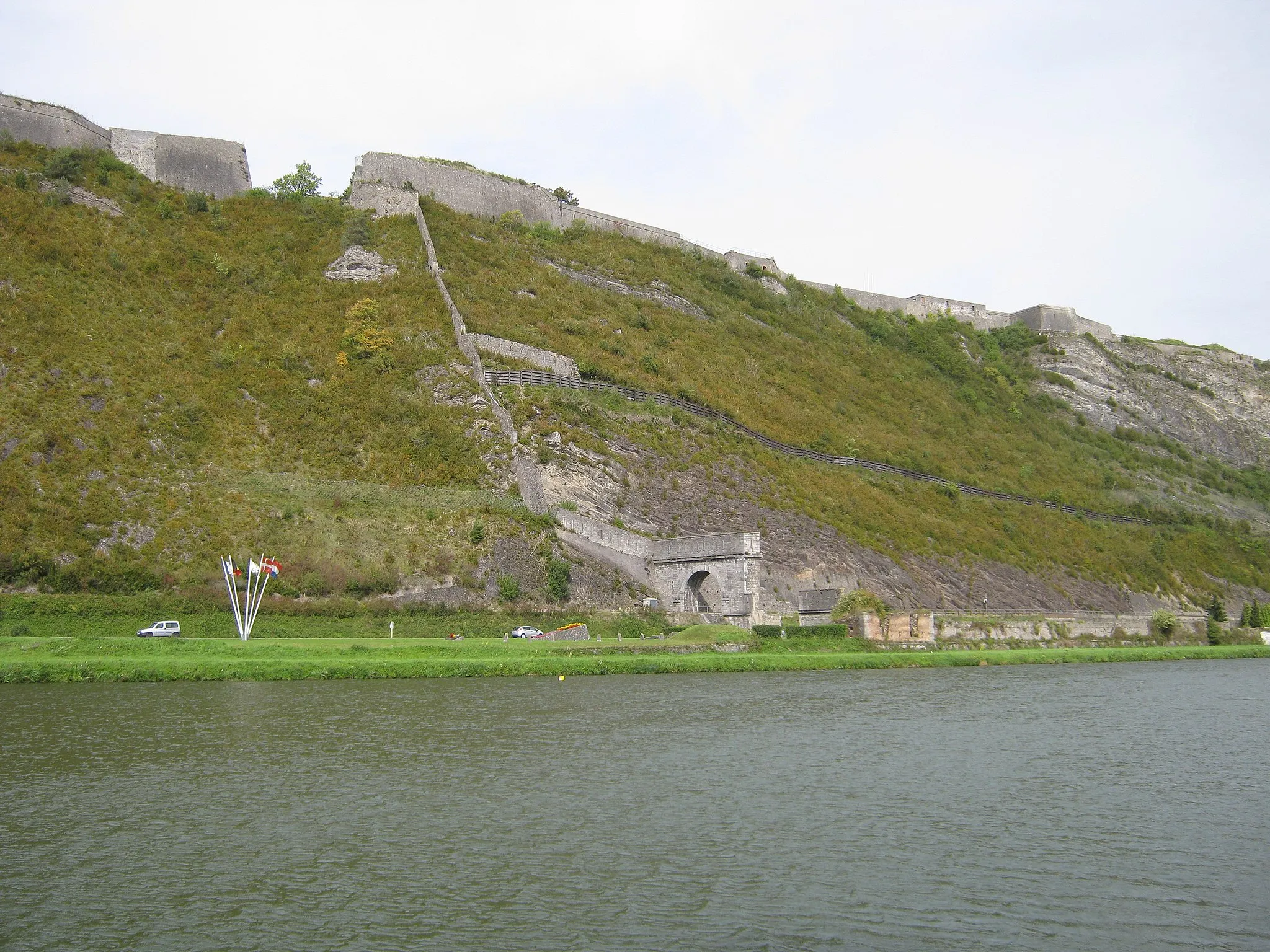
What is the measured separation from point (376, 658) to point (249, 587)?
20.8 ft

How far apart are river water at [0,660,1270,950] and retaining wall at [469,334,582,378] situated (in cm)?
2944

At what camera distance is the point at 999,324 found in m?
105

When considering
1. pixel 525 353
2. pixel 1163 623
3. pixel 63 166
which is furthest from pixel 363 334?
pixel 1163 623

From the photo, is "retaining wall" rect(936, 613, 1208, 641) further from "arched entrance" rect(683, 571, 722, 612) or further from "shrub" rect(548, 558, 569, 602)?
"shrub" rect(548, 558, 569, 602)

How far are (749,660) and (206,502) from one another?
22.0 meters

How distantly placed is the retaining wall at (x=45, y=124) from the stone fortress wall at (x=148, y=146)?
0.04 m

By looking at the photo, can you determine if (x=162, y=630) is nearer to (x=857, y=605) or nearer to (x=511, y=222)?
(x=857, y=605)

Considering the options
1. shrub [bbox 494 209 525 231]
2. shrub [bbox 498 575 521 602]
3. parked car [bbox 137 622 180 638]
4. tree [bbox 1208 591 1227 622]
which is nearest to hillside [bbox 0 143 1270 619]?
shrub [bbox 494 209 525 231]

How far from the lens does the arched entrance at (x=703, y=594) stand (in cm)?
4428

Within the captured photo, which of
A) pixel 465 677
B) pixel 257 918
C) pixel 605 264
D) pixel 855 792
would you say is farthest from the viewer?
pixel 605 264

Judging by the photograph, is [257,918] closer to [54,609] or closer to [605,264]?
[54,609]

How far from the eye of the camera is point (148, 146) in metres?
63.3

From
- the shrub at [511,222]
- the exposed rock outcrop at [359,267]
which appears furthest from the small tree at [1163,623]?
the shrub at [511,222]

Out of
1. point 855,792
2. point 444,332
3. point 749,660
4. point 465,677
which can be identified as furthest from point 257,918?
point 444,332
